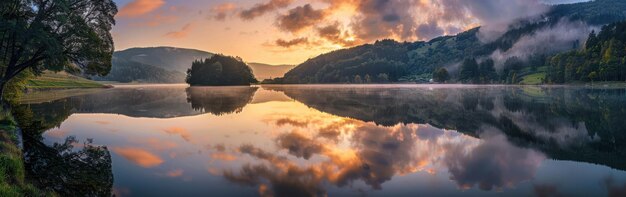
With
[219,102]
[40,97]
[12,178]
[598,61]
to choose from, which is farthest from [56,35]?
[598,61]

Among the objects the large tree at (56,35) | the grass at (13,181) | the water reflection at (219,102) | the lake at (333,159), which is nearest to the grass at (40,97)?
the water reflection at (219,102)

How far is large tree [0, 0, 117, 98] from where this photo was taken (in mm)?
28203

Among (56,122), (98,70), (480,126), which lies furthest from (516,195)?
(98,70)

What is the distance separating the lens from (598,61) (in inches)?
6280

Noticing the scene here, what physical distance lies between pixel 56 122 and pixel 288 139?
74.0ft

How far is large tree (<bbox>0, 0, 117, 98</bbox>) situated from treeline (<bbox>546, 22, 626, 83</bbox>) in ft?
560

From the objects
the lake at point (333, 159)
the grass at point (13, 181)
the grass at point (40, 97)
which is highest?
the grass at point (13, 181)

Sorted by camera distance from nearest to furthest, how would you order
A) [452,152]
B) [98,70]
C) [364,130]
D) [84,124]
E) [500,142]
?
[452,152] → [500,142] → [364,130] → [84,124] → [98,70]

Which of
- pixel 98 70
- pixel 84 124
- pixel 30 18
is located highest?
pixel 30 18

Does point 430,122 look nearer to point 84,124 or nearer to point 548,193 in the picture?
point 548,193

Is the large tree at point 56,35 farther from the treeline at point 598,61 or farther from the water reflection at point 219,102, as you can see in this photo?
the treeline at point 598,61

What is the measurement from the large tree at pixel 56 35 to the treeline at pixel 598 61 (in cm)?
17081

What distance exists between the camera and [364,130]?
28.1m

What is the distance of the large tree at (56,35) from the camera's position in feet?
92.5
